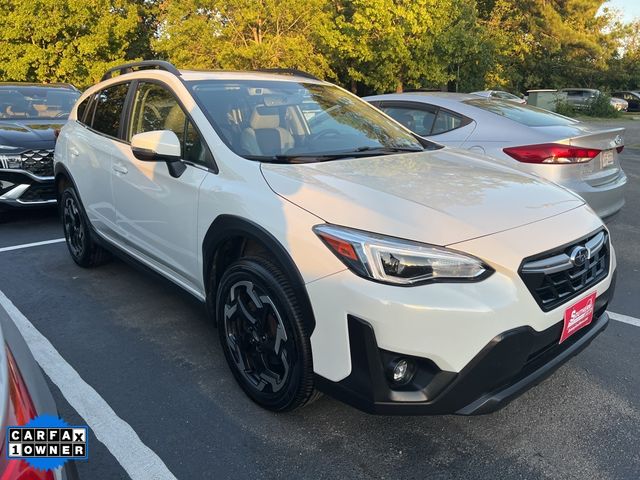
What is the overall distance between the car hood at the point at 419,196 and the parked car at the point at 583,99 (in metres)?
30.7

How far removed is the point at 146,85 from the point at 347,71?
26.0 m

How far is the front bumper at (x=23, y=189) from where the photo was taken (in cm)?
614

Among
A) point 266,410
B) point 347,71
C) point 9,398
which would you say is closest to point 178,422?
point 266,410

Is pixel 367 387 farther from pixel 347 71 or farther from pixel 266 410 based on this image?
pixel 347 71

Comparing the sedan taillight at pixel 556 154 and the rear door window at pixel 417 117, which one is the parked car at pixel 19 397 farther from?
the rear door window at pixel 417 117

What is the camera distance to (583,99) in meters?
30.8

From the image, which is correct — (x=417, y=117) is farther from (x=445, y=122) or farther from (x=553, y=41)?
(x=553, y=41)

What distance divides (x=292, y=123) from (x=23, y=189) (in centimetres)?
430

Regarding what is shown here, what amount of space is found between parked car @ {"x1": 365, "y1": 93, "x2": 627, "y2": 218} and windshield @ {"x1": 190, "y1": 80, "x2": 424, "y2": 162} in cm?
106

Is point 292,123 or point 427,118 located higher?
point 292,123

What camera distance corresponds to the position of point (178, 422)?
2.67 meters

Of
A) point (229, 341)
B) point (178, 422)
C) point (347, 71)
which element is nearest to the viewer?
point (178, 422)

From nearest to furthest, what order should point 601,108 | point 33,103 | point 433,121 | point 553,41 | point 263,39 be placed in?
point 433,121
point 33,103
point 263,39
point 601,108
point 553,41

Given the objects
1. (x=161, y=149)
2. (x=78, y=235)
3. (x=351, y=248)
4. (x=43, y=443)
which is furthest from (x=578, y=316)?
(x=78, y=235)
